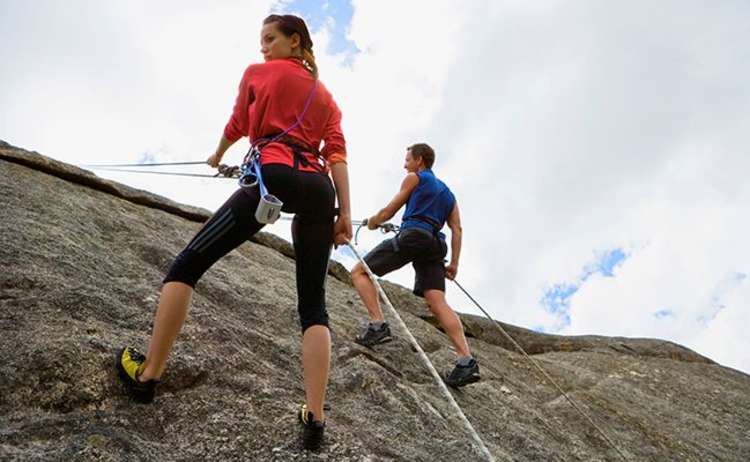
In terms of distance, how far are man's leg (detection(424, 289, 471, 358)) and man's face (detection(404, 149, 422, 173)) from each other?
172 cm

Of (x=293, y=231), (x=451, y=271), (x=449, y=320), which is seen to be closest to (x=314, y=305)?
(x=293, y=231)

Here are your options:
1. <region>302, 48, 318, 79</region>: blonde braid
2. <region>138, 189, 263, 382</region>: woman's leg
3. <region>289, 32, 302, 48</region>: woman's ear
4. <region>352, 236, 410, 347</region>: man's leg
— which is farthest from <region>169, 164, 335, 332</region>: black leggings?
<region>352, 236, 410, 347</region>: man's leg

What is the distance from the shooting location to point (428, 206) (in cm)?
762

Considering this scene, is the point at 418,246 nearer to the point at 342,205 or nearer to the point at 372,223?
the point at 372,223

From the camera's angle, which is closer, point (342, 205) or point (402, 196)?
point (342, 205)

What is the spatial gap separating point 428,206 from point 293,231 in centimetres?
376

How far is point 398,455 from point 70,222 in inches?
196

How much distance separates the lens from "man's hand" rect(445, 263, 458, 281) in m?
8.06

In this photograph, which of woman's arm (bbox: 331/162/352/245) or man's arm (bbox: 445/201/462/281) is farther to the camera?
man's arm (bbox: 445/201/462/281)

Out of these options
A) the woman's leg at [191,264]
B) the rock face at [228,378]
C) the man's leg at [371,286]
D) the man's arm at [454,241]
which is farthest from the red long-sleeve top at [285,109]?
the man's arm at [454,241]

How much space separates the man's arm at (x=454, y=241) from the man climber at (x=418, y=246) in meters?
0.03

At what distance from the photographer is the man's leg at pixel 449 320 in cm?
693

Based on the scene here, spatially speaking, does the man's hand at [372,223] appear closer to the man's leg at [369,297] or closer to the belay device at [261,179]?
the man's leg at [369,297]

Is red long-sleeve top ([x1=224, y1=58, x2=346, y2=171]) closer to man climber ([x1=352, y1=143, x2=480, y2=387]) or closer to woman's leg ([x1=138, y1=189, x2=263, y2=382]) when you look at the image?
woman's leg ([x1=138, y1=189, x2=263, y2=382])
